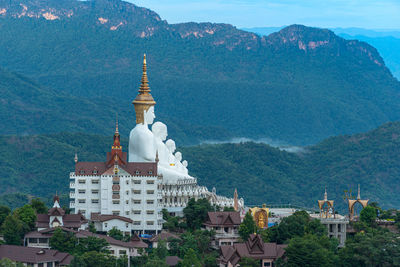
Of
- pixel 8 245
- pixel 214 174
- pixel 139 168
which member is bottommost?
pixel 8 245

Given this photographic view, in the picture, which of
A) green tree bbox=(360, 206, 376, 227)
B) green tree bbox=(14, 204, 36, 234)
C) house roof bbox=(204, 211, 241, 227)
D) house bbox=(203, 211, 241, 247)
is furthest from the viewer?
green tree bbox=(360, 206, 376, 227)

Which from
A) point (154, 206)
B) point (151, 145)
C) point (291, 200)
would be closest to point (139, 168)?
point (154, 206)

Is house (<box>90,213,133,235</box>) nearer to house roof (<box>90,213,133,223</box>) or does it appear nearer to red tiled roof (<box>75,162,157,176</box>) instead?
house roof (<box>90,213,133,223</box>)

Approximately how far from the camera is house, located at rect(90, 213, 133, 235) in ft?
265

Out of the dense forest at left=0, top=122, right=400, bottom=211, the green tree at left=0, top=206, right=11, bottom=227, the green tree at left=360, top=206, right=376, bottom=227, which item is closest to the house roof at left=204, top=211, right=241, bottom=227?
the green tree at left=360, top=206, right=376, bottom=227

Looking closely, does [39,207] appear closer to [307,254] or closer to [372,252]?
[307,254]

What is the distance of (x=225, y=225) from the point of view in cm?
8181

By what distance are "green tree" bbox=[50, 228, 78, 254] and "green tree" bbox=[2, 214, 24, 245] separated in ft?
10.0

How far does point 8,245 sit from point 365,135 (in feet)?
427

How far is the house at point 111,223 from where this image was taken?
80750 millimetres

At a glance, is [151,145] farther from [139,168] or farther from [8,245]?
[8,245]

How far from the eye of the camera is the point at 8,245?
3004 inches

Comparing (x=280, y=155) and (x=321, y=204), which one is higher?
(x=280, y=155)

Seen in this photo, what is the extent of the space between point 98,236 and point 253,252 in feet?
37.4
